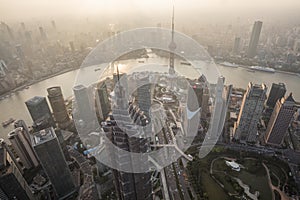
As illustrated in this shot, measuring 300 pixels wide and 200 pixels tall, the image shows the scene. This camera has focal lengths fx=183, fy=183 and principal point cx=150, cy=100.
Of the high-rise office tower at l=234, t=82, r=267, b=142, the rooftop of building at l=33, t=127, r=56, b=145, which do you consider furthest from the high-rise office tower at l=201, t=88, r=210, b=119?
the rooftop of building at l=33, t=127, r=56, b=145

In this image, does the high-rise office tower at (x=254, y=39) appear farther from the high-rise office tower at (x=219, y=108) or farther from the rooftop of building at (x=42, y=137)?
the rooftop of building at (x=42, y=137)

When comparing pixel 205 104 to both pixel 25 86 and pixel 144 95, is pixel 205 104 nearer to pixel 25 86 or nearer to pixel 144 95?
pixel 144 95

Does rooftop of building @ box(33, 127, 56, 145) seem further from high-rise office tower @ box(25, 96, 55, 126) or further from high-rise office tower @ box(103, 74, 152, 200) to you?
high-rise office tower @ box(25, 96, 55, 126)

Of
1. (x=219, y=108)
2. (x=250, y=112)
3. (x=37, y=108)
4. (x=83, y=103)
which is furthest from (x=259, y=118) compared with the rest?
(x=37, y=108)

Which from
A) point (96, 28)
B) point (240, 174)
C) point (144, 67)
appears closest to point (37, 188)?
point (240, 174)

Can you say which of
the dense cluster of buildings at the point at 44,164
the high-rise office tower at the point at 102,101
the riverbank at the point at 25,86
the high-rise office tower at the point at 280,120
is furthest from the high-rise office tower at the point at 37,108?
the high-rise office tower at the point at 280,120

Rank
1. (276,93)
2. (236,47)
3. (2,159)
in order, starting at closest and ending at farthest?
(2,159) → (276,93) → (236,47)
